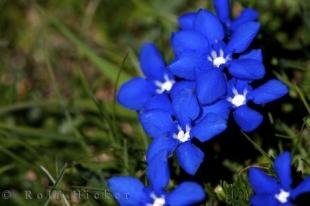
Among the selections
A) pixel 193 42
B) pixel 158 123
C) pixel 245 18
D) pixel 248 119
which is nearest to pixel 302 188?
pixel 248 119

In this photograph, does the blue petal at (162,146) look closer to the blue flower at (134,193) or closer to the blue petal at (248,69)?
the blue flower at (134,193)

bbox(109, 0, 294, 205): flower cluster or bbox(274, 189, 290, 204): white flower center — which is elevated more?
bbox(109, 0, 294, 205): flower cluster

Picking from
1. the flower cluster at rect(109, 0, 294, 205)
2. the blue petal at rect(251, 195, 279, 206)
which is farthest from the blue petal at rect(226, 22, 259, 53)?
the blue petal at rect(251, 195, 279, 206)

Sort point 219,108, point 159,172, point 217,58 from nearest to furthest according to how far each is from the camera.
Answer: point 159,172 → point 219,108 → point 217,58

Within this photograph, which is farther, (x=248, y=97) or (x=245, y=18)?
(x=245, y=18)

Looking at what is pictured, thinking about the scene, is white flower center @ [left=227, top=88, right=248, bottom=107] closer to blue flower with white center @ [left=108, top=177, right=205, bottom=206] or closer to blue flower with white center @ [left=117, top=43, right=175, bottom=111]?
blue flower with white center @ [left=117, top=43, right=175, bottom=111]

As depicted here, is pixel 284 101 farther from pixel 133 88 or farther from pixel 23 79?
pixel 23 79

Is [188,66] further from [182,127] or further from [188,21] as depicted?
[188,21]
